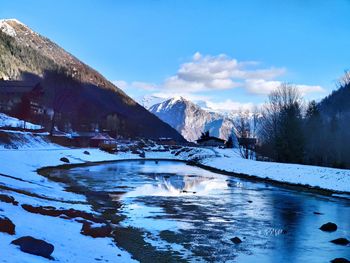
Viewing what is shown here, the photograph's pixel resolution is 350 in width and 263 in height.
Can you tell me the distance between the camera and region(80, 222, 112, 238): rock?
676 inches

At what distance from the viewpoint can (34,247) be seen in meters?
12.4

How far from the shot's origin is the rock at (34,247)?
1212cm

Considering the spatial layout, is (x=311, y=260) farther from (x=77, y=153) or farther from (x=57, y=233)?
(x=77, y=153)

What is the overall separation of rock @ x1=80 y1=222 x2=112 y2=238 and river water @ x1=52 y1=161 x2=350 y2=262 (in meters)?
0.67

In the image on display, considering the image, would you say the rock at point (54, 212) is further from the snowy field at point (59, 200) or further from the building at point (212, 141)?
the building at point (212, 141)

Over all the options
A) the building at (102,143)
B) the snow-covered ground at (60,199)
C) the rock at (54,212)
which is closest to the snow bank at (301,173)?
the snow-covered ground at (60,199)

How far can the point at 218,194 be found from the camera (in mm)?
37656

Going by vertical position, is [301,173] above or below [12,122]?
below

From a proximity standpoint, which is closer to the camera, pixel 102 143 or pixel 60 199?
pixel 60 199

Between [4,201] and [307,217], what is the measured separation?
17882mm

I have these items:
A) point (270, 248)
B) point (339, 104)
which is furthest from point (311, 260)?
point (339, 104)

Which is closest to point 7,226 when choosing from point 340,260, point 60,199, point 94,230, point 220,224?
point 94,230

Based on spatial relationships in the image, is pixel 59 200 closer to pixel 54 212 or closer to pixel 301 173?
pixel 54 212

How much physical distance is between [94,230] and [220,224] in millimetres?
7838
